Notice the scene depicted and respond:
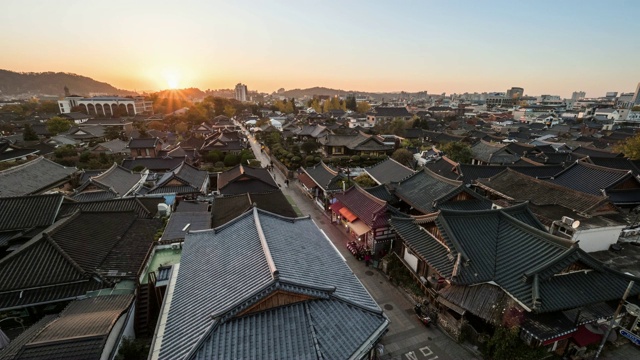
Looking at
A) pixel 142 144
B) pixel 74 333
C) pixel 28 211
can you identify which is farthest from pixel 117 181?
pixel 74 333

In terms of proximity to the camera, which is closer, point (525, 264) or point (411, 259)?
point (525, 264)

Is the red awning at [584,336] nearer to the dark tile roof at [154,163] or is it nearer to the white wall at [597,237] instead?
the white wall at [597,237]

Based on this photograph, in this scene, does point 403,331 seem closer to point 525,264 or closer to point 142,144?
point 525,264

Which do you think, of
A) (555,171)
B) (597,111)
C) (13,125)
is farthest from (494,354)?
(597,111)

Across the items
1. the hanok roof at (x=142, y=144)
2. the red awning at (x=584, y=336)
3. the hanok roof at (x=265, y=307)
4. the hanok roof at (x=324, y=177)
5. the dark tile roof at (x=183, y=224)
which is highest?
the hanok roof at (x=265, y=307)

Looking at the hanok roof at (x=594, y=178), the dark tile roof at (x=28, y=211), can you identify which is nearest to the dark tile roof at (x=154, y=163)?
the dark tile roof at (x=28, y=211)
